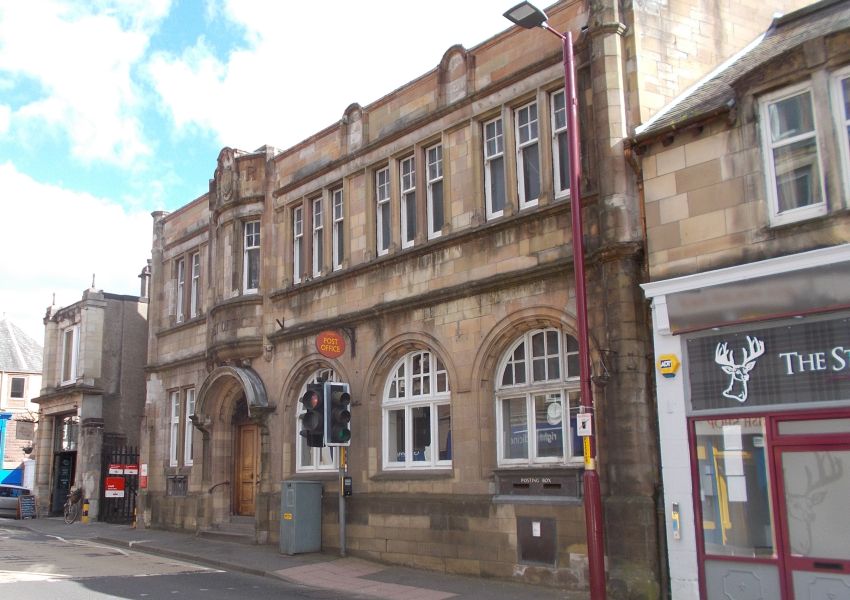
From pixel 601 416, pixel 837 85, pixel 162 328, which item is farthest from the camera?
pixel 162 328

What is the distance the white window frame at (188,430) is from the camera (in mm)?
24016

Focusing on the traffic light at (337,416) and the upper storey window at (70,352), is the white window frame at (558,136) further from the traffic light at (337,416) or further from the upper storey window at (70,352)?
the upper storey window at (70,352)

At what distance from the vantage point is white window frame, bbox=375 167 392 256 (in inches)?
711

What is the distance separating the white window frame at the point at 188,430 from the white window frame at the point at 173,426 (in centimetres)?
47

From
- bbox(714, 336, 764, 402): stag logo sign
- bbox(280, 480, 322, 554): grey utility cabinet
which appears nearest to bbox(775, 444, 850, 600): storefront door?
bbox(714, 336, 764, 402): stag logo sign

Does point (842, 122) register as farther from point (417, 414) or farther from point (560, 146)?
point (417, 414)

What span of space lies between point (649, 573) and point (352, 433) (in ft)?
25.3

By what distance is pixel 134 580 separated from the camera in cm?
1448

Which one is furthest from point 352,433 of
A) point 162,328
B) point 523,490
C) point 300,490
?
point 162,328

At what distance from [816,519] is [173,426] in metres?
19.3

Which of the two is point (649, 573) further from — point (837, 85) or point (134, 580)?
point (134, 580)

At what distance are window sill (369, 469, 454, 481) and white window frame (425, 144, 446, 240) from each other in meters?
4.49

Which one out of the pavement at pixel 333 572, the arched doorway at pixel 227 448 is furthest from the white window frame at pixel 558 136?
the arched doorway at pixel 227 448

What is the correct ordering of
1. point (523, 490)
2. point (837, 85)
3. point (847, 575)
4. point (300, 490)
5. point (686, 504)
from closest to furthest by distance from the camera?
point (847, 575) → point (837, 85) → point (686, 504) → point (523, 490) → point (300, 490)
